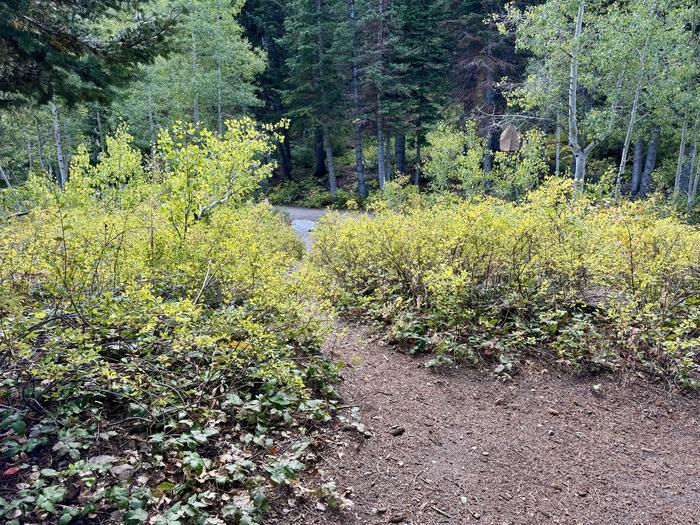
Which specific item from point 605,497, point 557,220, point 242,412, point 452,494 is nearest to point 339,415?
point 242,412

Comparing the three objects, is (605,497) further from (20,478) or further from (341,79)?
(341,79)

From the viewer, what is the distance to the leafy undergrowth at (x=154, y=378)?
6.75 feet

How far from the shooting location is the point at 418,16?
18.8 metres

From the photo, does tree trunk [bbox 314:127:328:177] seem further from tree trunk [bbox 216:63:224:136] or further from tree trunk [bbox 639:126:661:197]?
tree trunk [bbox 639:126:661:197]

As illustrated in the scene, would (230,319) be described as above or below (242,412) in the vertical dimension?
above

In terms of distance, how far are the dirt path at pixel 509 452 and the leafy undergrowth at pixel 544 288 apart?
349mm

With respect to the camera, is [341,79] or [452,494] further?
[341,79]

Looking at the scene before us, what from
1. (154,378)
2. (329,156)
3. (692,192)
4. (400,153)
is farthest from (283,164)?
(154,378)

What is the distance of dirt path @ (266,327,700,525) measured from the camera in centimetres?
246

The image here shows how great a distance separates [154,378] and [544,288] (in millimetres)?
3728

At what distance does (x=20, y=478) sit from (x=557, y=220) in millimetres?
5085

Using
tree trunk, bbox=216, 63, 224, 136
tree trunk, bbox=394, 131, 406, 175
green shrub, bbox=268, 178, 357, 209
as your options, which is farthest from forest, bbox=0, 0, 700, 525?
tree trunk, bbox=394, 131, 406, 175

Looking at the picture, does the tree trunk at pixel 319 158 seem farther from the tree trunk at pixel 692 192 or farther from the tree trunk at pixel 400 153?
the tree trunk at pixel 692 192

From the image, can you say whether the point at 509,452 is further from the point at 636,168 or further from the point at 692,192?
the point at 636,168
